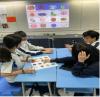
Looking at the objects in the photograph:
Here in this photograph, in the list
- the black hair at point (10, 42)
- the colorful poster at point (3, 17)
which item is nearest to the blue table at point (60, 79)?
the black hair at point (10, 42)

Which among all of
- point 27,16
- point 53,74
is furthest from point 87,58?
point 27,16

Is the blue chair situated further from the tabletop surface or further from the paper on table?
the paper on table

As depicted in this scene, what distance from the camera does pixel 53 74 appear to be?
2445 mm

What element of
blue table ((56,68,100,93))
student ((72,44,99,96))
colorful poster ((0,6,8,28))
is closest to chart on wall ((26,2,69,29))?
colorful poster ((0,6,8,28))

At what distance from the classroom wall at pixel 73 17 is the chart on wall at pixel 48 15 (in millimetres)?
96

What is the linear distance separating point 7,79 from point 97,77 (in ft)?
3.68

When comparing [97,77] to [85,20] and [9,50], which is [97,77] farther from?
[85,20]

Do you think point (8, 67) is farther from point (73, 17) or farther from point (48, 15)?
point (73, 17)

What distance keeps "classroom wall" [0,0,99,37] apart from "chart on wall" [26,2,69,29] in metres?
0.10

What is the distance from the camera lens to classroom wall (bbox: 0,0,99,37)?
423cm

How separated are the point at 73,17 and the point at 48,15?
543 mm

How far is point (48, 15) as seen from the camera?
435 centimetres

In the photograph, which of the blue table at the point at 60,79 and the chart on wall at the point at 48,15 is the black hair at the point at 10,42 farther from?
the chart on wall at the point at 48,15

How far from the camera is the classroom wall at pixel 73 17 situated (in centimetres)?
423
